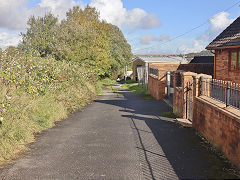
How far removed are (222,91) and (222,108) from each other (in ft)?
2.75

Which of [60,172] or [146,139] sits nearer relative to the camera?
[60,172]

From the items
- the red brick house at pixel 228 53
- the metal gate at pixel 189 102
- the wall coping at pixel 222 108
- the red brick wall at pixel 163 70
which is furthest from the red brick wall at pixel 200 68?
the wall coping at pixel 222 108

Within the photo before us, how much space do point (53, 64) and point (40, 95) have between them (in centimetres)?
254

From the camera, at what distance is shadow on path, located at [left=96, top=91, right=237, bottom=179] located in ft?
17.5

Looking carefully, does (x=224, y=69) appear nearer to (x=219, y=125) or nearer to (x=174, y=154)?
(x=219, y=125)

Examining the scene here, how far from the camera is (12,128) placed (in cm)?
726

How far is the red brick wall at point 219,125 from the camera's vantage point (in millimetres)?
5641

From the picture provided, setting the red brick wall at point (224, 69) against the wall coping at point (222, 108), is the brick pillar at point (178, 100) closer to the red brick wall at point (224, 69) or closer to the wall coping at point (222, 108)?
the wall coping at point (222, 108)

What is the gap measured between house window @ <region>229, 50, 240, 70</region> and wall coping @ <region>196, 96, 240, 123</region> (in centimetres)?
701

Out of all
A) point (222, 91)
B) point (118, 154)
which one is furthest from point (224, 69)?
point (118, 154)

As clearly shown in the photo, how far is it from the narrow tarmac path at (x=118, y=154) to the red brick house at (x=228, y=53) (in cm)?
670

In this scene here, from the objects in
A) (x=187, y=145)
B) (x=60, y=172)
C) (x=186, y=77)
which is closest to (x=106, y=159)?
(x=60, y=172)

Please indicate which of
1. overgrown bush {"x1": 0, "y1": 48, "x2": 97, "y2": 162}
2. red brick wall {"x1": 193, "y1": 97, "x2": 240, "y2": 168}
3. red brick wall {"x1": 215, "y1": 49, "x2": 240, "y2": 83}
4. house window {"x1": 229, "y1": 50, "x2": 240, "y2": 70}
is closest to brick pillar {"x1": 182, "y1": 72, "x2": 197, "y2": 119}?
red brick wall {"x1": 193, "y1": 97, "x2": 240, "y2": 168}

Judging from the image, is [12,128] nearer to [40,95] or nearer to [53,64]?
[40,95]
